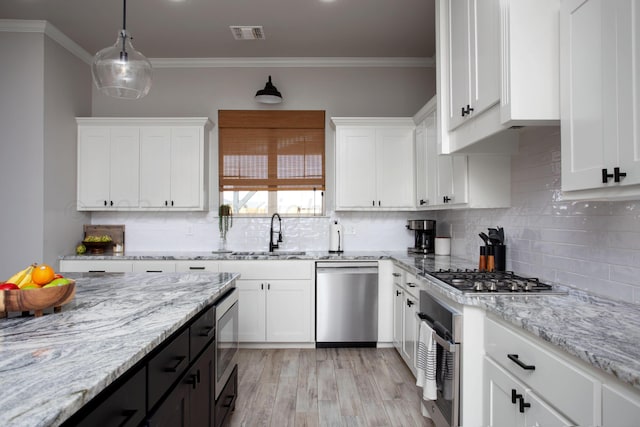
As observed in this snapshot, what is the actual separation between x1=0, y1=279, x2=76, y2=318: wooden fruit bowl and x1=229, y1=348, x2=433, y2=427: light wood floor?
1.48m

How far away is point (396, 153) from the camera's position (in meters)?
4.30

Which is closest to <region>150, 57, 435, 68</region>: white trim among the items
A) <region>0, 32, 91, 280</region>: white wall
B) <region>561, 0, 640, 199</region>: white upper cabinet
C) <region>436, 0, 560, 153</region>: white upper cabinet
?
<region>0, 32, 91, 280</region>: white wall

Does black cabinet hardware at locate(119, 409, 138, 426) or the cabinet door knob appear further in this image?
the cabinet door knob

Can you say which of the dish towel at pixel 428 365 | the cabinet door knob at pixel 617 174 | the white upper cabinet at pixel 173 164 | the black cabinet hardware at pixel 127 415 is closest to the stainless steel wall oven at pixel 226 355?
the black cabinet hardware at pixel 127 415

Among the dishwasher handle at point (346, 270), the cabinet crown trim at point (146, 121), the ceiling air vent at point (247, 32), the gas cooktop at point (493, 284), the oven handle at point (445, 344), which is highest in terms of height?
the ceiling air vent at point (247, 32)

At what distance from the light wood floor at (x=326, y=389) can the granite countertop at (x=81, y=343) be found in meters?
1.13

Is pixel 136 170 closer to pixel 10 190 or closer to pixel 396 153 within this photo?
pixel 10 190

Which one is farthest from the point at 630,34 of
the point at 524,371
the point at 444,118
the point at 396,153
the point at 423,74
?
the point at 423,74

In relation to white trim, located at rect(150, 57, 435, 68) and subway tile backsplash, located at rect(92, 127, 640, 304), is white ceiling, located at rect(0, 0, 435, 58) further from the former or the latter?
subway tile backsplash, located at rect(92, 127, 640, 304)

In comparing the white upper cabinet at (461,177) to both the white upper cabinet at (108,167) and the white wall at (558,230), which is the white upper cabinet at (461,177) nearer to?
the white wall at (558,230)

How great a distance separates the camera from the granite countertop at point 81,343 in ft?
2.79

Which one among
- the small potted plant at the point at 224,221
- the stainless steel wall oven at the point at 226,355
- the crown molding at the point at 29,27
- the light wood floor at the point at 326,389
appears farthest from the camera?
the small potted plant at the point at 224,221

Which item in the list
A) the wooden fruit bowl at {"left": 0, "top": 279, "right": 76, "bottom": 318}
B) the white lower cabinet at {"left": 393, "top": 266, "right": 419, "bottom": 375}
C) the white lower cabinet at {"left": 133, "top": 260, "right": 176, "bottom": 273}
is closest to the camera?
the wooden fruit bowl at {"left": 0, "top": 279, "right": 76, "bottom": 318}

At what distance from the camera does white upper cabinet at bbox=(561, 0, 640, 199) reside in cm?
129
